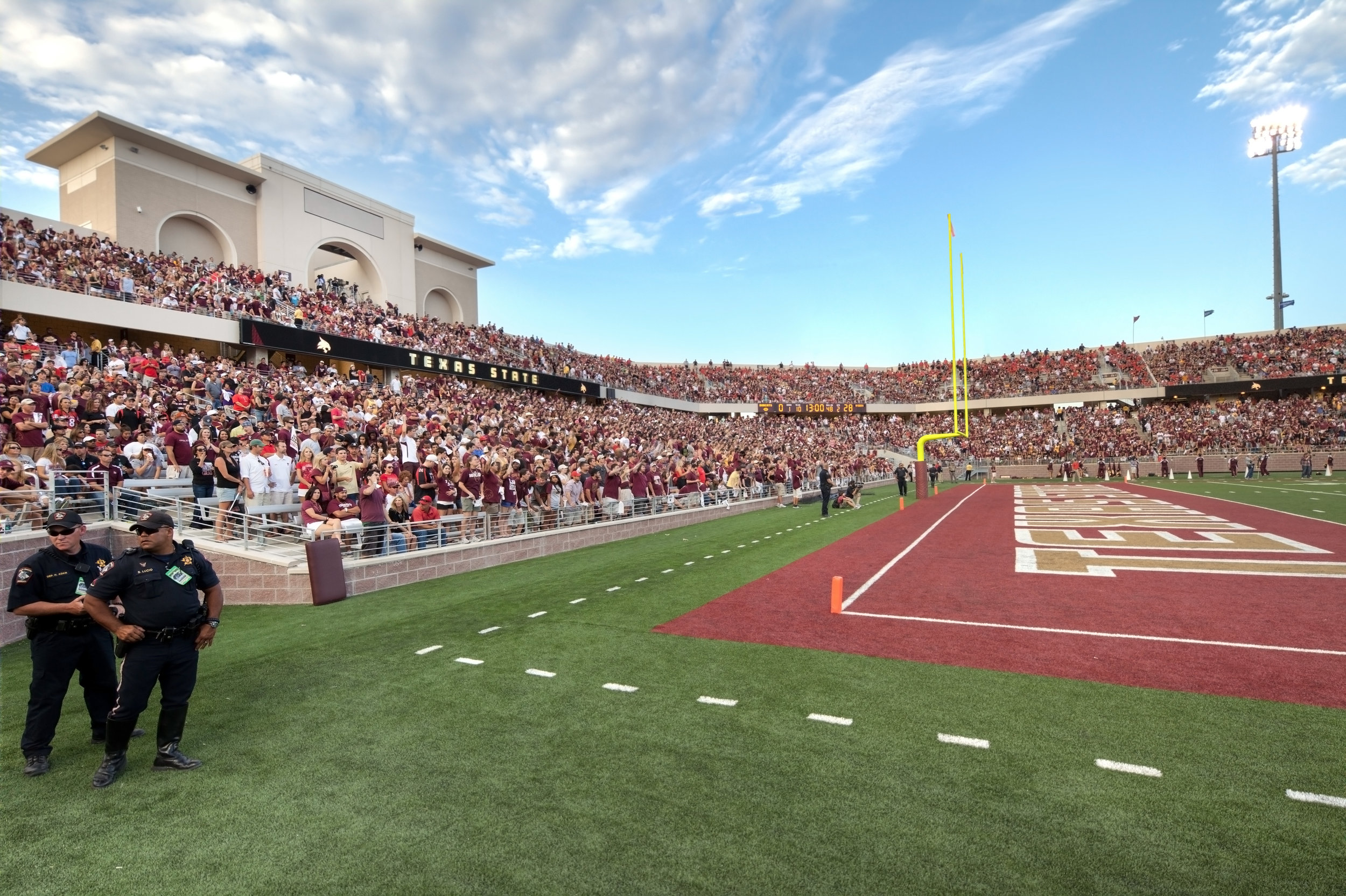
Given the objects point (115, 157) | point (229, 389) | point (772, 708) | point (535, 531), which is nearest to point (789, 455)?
point (535, 531)

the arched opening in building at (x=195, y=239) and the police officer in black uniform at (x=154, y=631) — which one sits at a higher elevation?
the arched opening in building at (x=195, y=239)

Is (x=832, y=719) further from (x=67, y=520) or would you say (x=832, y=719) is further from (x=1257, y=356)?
(x=1257, y=356)

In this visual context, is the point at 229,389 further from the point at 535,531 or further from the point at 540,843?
the point at 540,843

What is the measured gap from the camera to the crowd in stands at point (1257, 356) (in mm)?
52312

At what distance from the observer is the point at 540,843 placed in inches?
138

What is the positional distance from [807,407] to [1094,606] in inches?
2276

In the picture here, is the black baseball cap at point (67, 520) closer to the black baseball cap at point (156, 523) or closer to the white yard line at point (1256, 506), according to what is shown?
the black baseball cap at point (156, 523)

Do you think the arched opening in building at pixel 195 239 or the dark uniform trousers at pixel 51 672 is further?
the arched opening in building at pixel 195 239

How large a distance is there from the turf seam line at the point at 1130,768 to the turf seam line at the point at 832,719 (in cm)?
162

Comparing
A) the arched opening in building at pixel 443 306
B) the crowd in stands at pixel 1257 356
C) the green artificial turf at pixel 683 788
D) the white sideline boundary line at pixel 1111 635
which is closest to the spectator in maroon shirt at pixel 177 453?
the green artificial turf at pixel 683 788

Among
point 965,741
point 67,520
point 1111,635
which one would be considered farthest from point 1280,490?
point 67,520

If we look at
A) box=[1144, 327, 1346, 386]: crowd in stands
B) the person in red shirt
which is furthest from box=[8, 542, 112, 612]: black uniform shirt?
box=[1144, 327, 1346, 386]: crowd in stands

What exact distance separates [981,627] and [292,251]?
130ft

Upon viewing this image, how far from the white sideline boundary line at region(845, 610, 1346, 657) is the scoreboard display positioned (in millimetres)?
57085
